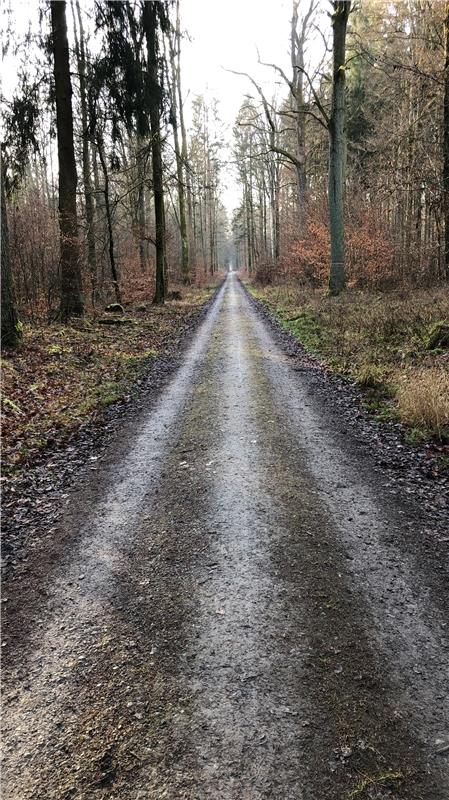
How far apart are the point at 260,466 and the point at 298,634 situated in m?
2.54

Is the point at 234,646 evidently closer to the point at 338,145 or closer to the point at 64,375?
the point at 64,375

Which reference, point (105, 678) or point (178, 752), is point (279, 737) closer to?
point (178, 752)

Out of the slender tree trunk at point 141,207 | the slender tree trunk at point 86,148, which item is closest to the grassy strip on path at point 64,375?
the slender tree trunk at point 86,148

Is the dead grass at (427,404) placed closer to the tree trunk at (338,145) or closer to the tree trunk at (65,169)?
the tree trunk at (65,169)

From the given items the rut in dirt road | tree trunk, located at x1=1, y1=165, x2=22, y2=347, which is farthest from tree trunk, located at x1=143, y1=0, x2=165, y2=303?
the rut in dirt road

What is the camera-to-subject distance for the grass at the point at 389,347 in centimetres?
657

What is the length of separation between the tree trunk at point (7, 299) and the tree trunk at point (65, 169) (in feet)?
12.4

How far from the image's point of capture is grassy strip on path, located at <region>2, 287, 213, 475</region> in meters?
6.70

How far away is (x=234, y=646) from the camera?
9.41ft

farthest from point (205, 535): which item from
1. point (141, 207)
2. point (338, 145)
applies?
point (141, 207)

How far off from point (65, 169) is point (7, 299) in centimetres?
579

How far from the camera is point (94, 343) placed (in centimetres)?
1248

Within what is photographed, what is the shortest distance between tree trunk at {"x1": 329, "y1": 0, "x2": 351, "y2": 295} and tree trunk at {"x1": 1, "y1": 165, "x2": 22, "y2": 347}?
1112 cm

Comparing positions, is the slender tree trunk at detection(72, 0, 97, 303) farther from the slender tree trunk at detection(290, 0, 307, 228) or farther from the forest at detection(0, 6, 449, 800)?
the slender tree trunk at detection(290, 0, 307, 228)
